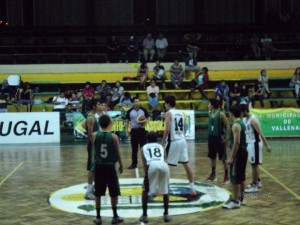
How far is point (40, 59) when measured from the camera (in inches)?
1060

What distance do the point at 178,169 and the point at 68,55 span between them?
15.3 m

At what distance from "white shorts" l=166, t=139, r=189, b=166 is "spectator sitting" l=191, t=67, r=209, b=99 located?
1330 cm

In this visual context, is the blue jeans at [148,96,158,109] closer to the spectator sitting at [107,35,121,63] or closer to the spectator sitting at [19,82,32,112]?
the spectator sitting at [19,82,32,112]

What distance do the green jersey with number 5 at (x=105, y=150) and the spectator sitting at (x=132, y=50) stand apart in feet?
59.9

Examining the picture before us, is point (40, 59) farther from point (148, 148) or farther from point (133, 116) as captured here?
point (148, 148)

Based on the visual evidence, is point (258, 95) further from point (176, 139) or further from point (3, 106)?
point (176, 139)

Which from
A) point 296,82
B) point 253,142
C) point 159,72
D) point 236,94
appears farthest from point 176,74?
point 253,142

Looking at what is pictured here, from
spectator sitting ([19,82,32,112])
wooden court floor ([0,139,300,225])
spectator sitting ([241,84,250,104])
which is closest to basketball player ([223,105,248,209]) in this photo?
wooden court floor ([0,139,300,225])

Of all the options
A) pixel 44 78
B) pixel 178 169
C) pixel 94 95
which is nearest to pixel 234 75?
pixel 94 95

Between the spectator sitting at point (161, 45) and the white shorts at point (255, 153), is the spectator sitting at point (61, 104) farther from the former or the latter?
the white shorts at point (255, 153)

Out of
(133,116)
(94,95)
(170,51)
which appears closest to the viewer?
(133,116)

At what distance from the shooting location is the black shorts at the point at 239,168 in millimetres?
9000

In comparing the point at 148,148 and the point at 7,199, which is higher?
the point at 148,148

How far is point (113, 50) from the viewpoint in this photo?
26422 mm
